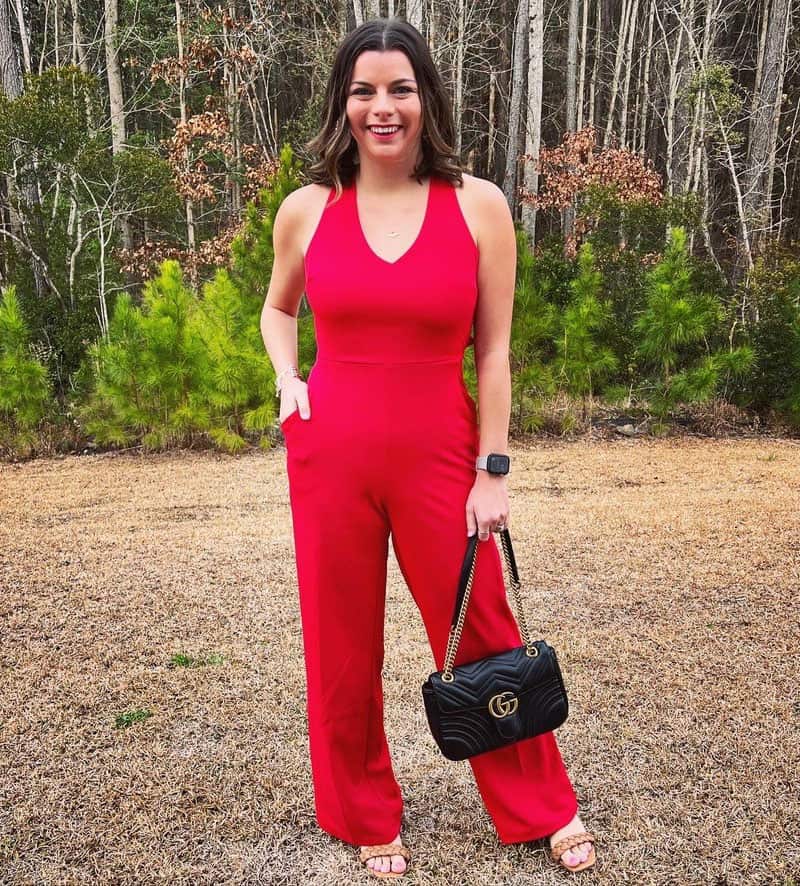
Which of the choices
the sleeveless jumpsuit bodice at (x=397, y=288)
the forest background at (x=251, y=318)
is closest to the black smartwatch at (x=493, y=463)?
the sleeveless jumpsuit bodice at (x=397, y=288)

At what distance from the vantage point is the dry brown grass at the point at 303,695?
204cm

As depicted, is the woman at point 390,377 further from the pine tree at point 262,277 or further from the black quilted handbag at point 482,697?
the pine tree at point 262,277

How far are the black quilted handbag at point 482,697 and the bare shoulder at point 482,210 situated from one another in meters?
0.61

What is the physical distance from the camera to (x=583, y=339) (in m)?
6.79

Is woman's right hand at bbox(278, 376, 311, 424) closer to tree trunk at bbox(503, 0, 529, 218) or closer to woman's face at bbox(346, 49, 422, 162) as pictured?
woman's face at bbox(346, 49, 422, 162)

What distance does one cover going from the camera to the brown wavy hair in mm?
1610

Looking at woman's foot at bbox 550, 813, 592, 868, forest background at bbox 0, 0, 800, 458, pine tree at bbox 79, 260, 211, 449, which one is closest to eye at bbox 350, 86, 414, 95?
woman's foot at bbox 550, 813, 592, 868

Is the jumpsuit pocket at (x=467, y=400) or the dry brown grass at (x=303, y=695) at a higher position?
the jumpsuit pocket at (x=467, y=400)

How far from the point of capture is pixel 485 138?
18.8 metres

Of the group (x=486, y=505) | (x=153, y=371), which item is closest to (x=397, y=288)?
(x=486, y=505)

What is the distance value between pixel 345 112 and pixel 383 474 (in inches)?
28.0

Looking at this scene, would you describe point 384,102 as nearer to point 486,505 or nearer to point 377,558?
point 486,505

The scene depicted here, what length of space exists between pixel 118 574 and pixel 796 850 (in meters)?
2.99

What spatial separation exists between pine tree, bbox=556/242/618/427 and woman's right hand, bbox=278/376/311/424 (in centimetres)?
524
